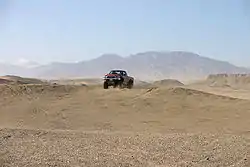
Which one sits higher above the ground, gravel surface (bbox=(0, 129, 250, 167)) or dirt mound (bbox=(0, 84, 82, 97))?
dirt mound (bbox=(0, 84, 82, 97))

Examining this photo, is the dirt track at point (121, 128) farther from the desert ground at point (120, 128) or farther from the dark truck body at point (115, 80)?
the dark truck body at point (115, 80)

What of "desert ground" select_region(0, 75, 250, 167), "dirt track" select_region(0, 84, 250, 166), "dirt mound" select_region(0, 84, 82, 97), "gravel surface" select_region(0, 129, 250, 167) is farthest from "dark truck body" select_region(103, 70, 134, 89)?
"gravel surface" select_region(0, 129, 250, 167)

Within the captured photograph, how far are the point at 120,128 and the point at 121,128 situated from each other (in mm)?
40

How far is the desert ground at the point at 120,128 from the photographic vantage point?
10.4m

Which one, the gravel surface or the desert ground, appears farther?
the desert ground

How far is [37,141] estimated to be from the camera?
12422mm

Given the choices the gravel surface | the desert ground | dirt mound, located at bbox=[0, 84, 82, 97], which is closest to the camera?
the gravel surface

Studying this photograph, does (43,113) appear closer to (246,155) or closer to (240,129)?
(240,129)

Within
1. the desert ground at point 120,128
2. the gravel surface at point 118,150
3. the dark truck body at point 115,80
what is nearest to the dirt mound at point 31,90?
the desert ground at point 120,128

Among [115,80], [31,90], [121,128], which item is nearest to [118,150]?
[121,128]

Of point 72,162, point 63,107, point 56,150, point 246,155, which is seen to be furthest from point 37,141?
point 63,107

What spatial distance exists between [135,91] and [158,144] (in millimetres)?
13621

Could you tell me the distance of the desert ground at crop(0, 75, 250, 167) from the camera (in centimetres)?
1043

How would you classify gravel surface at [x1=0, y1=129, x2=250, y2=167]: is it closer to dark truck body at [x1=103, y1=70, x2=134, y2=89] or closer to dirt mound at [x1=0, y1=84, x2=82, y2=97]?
dirt mound at [x1=0, y1=84, x2=82, y2=97]
